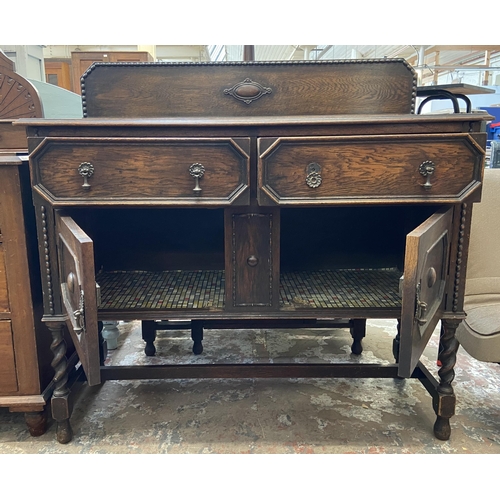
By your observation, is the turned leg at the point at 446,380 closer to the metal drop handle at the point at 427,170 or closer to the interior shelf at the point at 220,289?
the interior shelf at the point at 220,289

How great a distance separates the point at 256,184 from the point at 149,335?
1.14 m

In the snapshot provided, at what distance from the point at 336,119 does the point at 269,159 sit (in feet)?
0.74

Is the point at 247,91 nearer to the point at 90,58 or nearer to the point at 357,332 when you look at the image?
the point at 357,332

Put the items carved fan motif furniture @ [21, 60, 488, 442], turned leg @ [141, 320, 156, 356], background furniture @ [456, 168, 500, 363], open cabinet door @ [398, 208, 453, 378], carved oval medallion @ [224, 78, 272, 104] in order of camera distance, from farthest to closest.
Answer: turned leg @ [141, 320, 156, 356] → background furniture @ [456, 168, 500, 363] → carved oval medallion @ [224, 78, 272, 104] → carved fan motif furniture @ [21, 60, 488, 442] → open cabinet door @ [398, 208, 453, 378]

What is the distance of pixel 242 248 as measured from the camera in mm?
1344

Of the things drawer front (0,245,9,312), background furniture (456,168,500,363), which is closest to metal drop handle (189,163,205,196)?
drawer front (0,245,9,312)

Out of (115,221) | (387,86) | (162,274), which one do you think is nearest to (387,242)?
(387,86)

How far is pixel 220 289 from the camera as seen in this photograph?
1.57 m

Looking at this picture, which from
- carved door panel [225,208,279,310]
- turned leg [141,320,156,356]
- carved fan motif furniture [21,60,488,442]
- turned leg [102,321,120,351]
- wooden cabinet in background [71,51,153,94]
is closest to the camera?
carved fan motif furniture [21,60,488,442]

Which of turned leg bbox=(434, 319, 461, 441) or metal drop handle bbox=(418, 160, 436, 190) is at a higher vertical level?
metal drop handle bbox=(418, 160, 436, 190)

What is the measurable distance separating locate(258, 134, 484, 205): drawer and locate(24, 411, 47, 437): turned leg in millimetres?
1086

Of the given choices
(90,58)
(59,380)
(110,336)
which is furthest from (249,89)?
(90,58)

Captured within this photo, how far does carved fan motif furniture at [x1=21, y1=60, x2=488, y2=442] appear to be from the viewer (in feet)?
3.99

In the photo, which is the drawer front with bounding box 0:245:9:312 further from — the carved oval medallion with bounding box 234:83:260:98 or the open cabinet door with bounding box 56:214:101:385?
the carved oval medallion with bounding box 234:83:260:98
